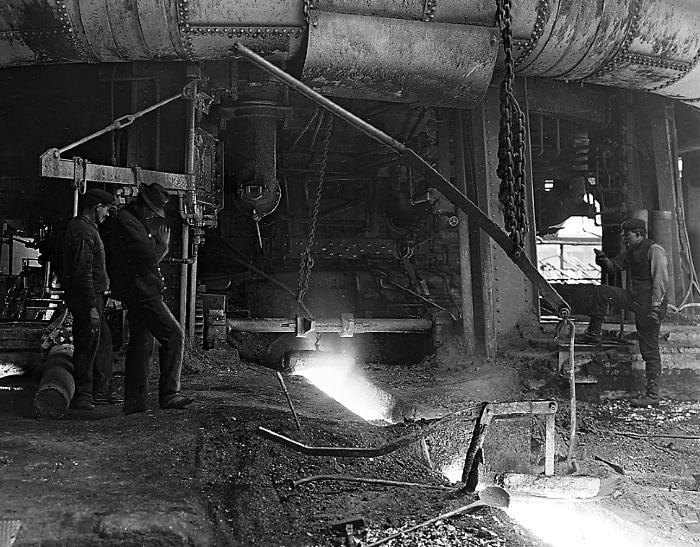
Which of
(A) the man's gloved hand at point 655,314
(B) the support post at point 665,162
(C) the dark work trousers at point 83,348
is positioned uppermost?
(B) the support post at point 665,162

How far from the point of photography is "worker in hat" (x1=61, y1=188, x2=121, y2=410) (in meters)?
4.83

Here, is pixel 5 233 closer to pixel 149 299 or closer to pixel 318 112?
pixel 318 112

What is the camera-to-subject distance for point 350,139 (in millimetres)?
9297

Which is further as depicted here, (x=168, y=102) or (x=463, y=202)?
(x=168, y=102)

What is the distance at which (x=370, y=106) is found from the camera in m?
7.93

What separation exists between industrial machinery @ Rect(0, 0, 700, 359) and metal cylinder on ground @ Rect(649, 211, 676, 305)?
32 millimetres

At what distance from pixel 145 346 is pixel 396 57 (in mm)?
3300

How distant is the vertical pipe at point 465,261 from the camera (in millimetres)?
6879

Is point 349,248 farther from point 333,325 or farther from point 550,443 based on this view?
point 550,443

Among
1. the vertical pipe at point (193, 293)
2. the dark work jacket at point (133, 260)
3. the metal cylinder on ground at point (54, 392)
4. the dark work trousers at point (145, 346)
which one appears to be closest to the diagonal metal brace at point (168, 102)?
the vertical pipe at point (193, 293)

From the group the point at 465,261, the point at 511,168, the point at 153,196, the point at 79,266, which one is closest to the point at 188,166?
the point at 153,196

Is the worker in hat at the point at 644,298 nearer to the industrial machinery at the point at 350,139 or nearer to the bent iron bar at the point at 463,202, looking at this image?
the industrial machinery at the point at 350,139

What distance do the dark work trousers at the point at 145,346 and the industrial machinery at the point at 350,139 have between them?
4.29 feet

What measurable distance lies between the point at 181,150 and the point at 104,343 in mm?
2113
